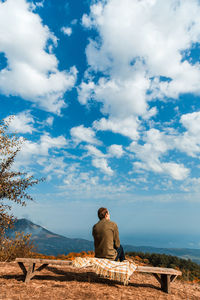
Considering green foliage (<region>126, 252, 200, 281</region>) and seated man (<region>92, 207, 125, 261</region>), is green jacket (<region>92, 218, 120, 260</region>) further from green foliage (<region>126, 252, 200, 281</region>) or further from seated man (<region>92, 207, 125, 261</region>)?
green foliage (<region>126, 252, 200, 281</region>)

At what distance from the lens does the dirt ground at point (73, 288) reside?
531 centimetres

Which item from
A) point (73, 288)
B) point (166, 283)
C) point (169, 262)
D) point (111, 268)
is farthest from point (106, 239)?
point (169, 262)

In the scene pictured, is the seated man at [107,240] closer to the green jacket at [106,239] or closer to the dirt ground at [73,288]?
the green jacket at [106,239]

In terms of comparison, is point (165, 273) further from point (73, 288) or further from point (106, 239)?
point (73, 288)

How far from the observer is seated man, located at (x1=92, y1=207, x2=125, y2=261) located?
604 cm

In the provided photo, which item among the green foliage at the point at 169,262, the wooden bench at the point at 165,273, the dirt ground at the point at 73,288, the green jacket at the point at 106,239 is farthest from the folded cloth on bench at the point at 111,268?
the green foliage at the point at 169,262

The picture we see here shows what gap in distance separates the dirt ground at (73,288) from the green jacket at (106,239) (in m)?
0.92

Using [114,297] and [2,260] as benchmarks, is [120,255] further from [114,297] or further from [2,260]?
[2,260]

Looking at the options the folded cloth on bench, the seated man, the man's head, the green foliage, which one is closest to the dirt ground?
the folded cloth on bench

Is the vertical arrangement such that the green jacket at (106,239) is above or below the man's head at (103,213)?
below

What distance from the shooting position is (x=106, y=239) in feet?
19.7

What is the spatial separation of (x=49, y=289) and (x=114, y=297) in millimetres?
1810

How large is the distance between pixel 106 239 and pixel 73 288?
5.35 ft

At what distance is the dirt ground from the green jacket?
92cm
